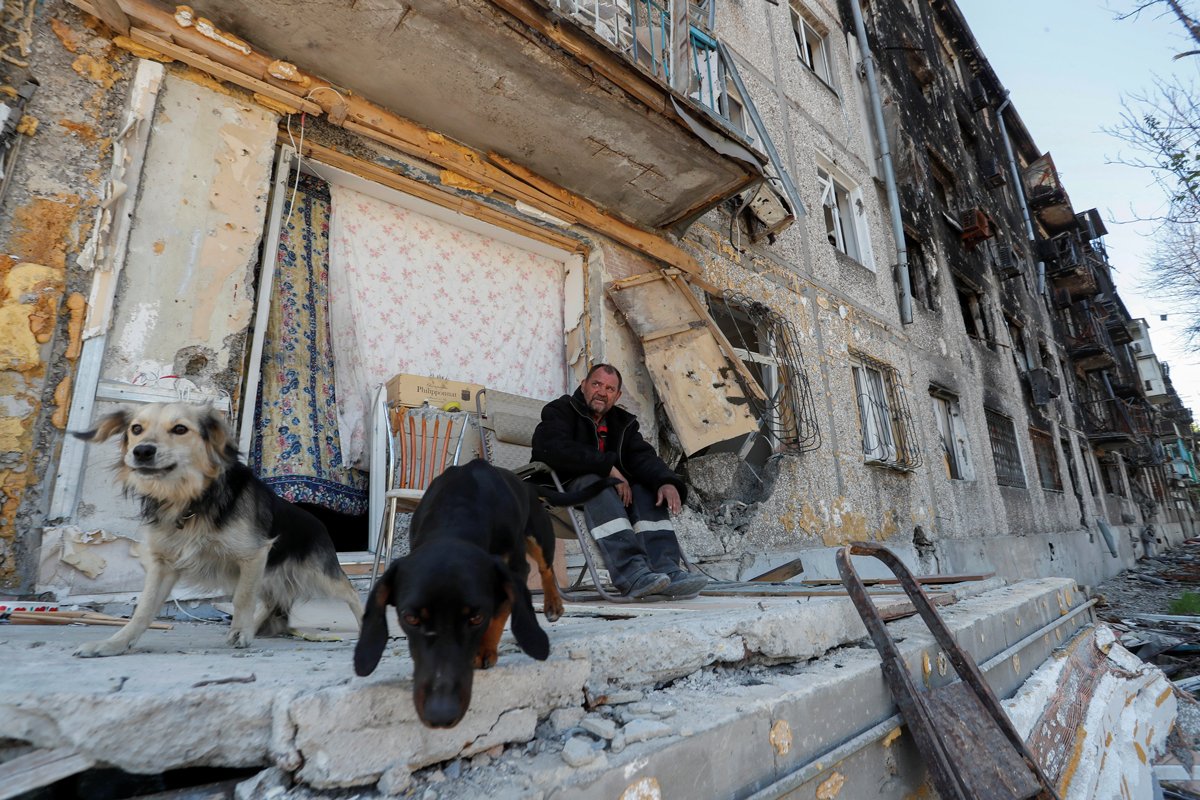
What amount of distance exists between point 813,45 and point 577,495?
427 inches

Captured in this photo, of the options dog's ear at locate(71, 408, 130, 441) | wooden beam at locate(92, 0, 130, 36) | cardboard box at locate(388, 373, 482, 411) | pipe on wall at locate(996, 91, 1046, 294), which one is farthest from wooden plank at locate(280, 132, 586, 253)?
pipe on wall at locate(996, 91, 1046, 294)

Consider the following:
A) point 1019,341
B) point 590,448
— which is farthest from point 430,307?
point 1019,341

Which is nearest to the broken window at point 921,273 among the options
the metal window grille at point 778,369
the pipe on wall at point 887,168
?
the pipe on wall at point 887,168

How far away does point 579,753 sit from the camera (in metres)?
1.22

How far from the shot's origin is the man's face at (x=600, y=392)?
156 inches

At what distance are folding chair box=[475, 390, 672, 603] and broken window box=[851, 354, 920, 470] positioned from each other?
4.92 meters

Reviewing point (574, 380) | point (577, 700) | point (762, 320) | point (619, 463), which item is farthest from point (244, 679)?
point (762, 320)

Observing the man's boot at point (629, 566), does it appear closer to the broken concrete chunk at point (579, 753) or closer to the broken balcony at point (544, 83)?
the broken concrete chunk at point (579, 753)

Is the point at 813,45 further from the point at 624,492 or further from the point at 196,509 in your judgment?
the point at 196,509

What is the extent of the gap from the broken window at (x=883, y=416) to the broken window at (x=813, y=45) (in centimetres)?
497

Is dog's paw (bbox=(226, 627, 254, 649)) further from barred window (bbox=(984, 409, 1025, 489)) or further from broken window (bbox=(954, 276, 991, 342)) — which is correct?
broken window (bbox=(954, 276, 991, 342))

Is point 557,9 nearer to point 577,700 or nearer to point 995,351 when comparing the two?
point 577,700

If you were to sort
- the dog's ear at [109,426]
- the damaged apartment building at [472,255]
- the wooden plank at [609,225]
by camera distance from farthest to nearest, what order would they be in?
the wooden plank at [609,225], the damaged apartment building at [472,255], the dog's ear at [109,426]

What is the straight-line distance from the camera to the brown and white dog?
2.02m
